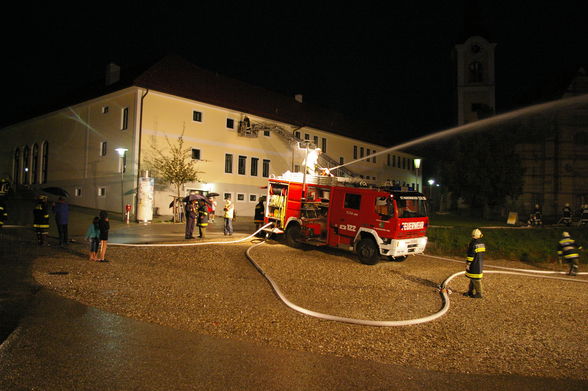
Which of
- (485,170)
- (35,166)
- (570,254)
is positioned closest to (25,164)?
(35,166)

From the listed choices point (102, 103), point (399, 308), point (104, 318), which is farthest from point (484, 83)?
point (104, 318)

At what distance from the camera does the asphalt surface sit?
13.8ft

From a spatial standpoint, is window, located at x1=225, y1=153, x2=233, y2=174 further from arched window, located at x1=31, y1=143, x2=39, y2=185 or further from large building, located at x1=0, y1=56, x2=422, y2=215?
arched window, located at x1=31, y1=143, x2=39, y2=185

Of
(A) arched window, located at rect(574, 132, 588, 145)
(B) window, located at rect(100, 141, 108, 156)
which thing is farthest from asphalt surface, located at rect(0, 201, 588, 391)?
(A) arched window, located at rect(574, 132, 588, 145)

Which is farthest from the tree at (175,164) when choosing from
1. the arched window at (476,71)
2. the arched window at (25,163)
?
the arched window at (476,71)

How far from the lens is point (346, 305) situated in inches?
299

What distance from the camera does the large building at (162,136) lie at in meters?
27.3

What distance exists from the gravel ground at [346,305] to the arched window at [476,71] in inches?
1700

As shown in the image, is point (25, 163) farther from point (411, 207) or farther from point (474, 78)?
point (474, 78)

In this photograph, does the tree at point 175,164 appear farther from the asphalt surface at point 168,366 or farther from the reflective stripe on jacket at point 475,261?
the asphalt surface at point 168,366

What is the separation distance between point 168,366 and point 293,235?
1086cm

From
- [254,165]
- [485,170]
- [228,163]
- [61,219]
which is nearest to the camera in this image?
[61,219]

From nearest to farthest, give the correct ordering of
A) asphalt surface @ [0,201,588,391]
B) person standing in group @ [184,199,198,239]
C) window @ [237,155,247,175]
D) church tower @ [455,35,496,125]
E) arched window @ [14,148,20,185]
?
1. asphalt surface @ [0,201,588,391]
2. person standing in group @ [184,199,198,239]
3. window @ [237,155,247,175]
4. arched window @ [14,148,20,185]
5. church tower @ [455,35,496,125]

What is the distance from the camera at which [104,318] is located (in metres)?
6.16
